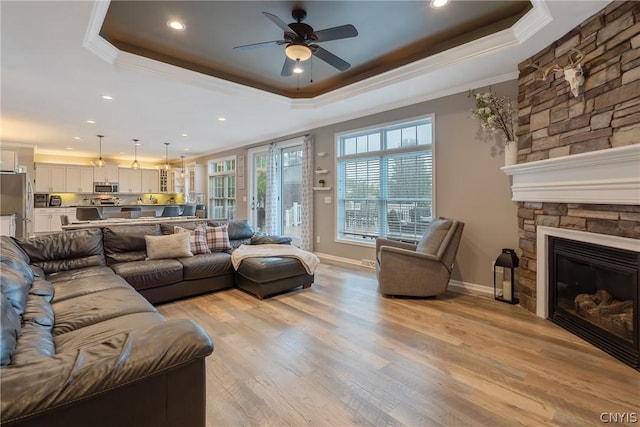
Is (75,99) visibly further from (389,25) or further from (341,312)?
(341,312)

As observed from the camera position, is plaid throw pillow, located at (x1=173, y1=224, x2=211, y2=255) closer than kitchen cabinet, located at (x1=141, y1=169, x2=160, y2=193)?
Yes

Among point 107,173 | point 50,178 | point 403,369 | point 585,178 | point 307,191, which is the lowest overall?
point 403,369

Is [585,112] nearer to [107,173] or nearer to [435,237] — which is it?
[435,237]

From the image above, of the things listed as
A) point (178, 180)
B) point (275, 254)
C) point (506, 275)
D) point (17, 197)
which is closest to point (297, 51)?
point (275, 254)

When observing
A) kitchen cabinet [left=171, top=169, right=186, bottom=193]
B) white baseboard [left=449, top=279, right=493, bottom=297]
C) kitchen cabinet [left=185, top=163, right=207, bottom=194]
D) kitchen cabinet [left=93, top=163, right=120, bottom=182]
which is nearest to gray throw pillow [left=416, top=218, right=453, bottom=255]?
white baseboard [left=449, top=279, right=493, bottom=297]

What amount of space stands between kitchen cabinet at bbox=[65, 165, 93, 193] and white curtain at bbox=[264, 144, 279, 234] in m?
6.86

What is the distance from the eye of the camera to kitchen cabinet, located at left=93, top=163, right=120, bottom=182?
1000 centimetres

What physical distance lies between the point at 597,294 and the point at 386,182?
9.71ft

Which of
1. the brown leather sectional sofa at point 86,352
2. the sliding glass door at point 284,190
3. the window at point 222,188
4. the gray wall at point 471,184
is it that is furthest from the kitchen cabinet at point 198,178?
the gray wall at point 471,184

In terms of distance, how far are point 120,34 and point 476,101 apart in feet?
13.6

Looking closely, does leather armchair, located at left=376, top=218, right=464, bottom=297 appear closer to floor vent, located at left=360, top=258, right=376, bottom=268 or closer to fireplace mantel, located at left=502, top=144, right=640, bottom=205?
fireplace mantel, located at left=502, top=144, right=640, bottom=205

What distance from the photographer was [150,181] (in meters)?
11.0

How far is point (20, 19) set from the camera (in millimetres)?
2512

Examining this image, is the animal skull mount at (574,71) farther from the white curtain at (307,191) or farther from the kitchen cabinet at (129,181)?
the kitchen cabinet at (129,181)
